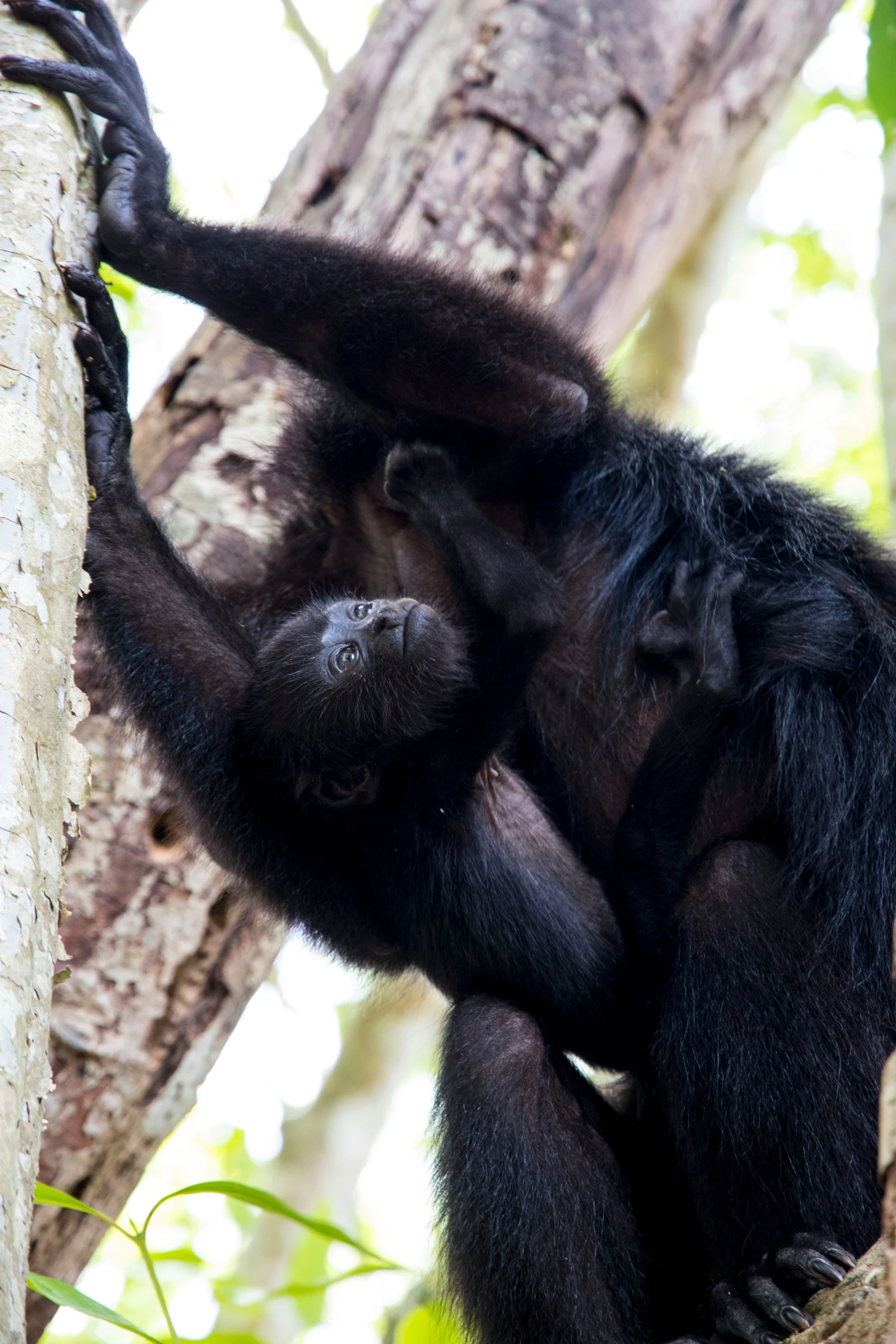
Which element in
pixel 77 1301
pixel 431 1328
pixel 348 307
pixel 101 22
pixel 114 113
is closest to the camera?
pixel 77 1301

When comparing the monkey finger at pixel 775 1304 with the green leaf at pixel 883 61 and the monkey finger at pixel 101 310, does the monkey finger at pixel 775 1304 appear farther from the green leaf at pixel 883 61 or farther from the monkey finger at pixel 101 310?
the monkey finger at pixel 101 310

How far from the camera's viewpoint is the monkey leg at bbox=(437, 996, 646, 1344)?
9.34 ft

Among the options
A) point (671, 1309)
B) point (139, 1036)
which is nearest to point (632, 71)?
point (139, 1036)

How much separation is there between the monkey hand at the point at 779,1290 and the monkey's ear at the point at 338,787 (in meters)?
1.61

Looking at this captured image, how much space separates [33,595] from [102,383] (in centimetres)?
123

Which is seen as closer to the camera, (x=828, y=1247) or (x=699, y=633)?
(x=828, y=1247)

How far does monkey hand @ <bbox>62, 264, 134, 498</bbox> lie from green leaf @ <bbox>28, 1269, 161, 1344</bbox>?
6.13ft

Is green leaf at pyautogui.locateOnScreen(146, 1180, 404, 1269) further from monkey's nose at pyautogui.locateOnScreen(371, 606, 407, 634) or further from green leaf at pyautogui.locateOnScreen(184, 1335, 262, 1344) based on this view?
monkey's nose at pyautogui.locateOnScreen(371, 606, 407, 634)

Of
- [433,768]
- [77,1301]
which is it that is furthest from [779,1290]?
[433,768]

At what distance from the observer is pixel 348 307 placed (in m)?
3.43

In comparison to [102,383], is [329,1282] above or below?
below

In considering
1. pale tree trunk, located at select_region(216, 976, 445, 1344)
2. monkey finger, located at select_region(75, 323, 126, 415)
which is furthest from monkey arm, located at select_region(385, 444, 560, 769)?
pale tree trunk, located at select_region(216, 976, 445, 1344)

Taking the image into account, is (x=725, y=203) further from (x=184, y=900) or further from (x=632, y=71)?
(x=184, y=900)

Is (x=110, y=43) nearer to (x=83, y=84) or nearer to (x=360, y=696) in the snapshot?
(x=83, y=84)
